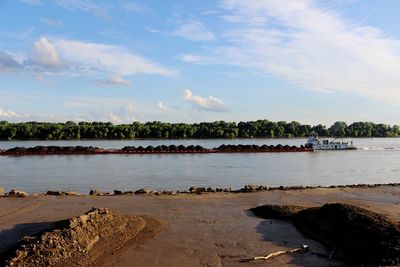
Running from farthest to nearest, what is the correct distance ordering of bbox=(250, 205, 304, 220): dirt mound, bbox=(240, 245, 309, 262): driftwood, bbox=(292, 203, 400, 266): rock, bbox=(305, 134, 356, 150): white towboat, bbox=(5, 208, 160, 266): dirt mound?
bbox=(305, 134, 356, 150): white towboat
bbox=(250, 205, 304, 220): dirt mound
bbox=(240, 245, 309, 262): driftwood
bbox=(292, 203, 400, 266): rock
bbox=(5, 208, 160, 266): dirt mound

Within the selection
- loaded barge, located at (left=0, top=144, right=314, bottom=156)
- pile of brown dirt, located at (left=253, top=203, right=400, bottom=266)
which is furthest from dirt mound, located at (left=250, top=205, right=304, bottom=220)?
loaded barge, located at (left=0, top=144, right=314, bottom=156)

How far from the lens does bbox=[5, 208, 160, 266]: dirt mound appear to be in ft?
30.4

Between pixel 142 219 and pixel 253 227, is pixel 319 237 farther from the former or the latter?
pixel 142 219

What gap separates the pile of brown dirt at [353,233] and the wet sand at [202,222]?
1.24 feet

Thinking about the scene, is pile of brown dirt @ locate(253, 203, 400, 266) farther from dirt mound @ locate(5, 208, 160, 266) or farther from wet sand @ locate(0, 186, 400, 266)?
dirt mound @ locate(5, 208, 160, 266)

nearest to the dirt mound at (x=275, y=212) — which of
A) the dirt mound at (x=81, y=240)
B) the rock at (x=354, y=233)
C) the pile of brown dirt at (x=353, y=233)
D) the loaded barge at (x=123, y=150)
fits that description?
the pile of brown dirt at (x=353, y=233)

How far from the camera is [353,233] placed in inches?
448

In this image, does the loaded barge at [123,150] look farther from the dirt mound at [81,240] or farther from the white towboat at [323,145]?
the dirt mound at [81,240]

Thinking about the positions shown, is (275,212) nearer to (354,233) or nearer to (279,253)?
(354,233)

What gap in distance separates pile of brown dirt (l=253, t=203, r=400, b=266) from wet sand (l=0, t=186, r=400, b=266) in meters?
0.38

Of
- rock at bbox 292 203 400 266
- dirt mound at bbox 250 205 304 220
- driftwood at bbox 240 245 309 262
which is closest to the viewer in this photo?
rock at bbox 292 203 400 266

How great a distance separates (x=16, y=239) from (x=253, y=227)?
644 cm

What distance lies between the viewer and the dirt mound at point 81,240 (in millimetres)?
9258

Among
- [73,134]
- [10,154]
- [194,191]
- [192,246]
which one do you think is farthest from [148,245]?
[73,134]
